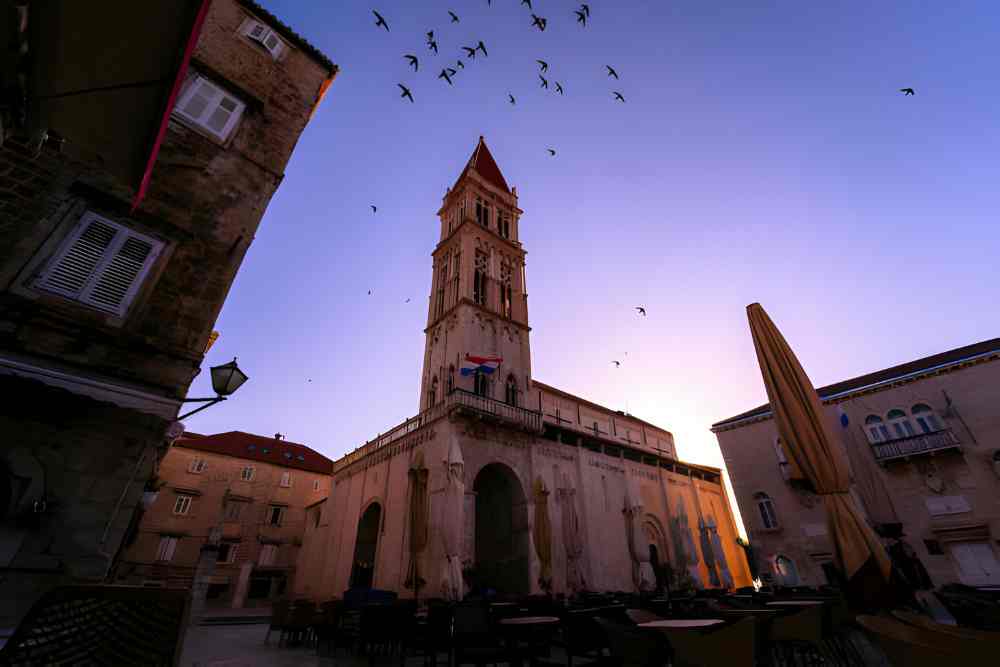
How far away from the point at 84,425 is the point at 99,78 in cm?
533

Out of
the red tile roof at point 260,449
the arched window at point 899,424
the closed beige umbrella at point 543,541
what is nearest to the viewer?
the closed beige umbrella at point 543,541

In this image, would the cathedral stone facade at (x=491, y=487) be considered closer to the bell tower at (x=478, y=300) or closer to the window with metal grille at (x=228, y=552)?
the bell tower at (x=478, y=300)

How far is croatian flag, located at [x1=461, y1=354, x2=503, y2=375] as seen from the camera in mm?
19125

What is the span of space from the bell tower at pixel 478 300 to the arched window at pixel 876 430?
1690 centimetres

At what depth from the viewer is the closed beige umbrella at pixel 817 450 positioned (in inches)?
223

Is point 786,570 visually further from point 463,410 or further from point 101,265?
point 101,265

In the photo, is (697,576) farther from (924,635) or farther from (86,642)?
(86,642)

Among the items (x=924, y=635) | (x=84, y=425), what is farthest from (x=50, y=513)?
(x=924, y=635)

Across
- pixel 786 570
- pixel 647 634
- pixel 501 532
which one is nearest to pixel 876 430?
pixel 786 570

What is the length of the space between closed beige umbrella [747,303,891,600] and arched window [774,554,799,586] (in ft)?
59.1

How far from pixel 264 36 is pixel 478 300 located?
1461 cm

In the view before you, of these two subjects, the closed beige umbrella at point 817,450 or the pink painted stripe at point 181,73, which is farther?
the closed beige umbrella at point 817,450

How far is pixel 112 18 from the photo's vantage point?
227cm

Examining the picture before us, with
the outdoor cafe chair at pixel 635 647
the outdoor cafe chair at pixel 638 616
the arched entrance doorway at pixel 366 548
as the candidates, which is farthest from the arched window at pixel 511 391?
the outdoor cafe chair at pixel 635 647
